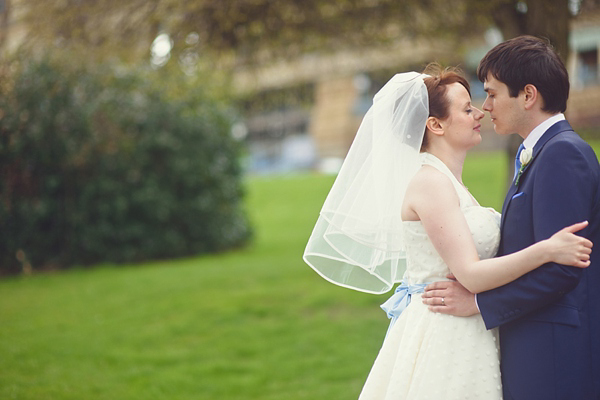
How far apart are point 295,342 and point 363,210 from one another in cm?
435

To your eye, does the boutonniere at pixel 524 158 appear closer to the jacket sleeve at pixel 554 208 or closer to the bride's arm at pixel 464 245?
the jacket sleeve at pixel 554 208

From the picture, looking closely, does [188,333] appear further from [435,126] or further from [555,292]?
[555,292]

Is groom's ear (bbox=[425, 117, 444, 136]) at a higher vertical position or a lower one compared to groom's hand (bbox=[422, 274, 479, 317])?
higher

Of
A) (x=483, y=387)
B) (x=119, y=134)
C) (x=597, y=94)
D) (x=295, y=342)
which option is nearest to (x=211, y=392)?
(x=295, y=342)

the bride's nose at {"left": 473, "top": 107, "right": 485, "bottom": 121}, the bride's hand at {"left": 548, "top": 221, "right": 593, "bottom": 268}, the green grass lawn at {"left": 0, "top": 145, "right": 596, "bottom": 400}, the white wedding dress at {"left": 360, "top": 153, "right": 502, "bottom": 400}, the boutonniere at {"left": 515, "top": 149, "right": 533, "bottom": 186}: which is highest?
the bride's nose at {"left": 473, "top": 107, "right": 485, "bottom": 121}

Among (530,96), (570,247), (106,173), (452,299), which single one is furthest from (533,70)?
(106,173)

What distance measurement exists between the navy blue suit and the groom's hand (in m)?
0.12

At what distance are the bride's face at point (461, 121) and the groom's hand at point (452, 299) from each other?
58 cm

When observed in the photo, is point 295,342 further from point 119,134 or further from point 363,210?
point 119,134

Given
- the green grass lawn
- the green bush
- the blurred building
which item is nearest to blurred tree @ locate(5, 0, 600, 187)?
the blurred building

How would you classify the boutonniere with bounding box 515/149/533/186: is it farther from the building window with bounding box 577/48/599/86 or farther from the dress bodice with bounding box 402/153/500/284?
the building window with bounding box 577/48/599/86

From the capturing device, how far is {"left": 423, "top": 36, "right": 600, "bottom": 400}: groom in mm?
2330

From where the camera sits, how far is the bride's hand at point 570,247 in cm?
227

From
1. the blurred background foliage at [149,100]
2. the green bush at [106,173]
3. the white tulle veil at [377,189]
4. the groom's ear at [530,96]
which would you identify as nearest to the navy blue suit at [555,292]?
the groom's ear at [530,96]
